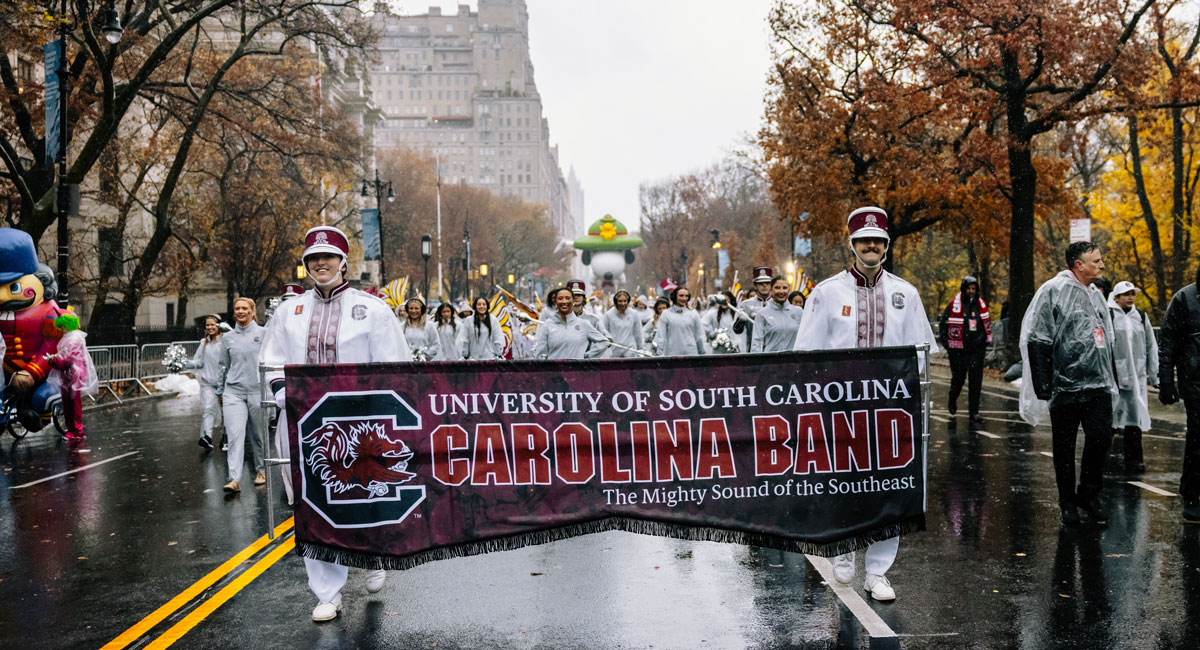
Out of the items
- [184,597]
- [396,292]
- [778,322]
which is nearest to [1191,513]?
[778,322]

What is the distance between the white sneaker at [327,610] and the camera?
550 cm

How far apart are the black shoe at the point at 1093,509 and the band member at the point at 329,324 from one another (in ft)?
16.8

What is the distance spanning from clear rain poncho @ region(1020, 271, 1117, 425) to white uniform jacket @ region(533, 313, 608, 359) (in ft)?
22.5

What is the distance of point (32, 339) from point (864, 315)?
8327mm

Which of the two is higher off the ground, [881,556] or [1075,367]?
[1075,367]

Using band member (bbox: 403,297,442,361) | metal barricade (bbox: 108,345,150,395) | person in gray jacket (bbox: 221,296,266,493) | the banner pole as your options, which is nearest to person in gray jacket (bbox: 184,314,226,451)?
person in gray jacket (bbox: 221,296,266,493)

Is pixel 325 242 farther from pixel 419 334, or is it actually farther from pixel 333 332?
pixel 419 334

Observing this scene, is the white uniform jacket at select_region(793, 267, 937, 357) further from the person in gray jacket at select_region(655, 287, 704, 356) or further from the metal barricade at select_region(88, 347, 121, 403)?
the metal barricade at select_region(88, 347, 121, 403)

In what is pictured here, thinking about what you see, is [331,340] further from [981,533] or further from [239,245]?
[239,245]

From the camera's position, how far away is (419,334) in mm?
Answer: 17078

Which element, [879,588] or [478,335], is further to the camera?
[478,335]

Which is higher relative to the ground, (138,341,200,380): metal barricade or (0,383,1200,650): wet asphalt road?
(138,341,200,380): metal barricade

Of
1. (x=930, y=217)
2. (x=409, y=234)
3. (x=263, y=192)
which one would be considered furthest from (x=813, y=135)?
(x=409, y=234)

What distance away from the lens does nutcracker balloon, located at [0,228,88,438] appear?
990 centimetres
